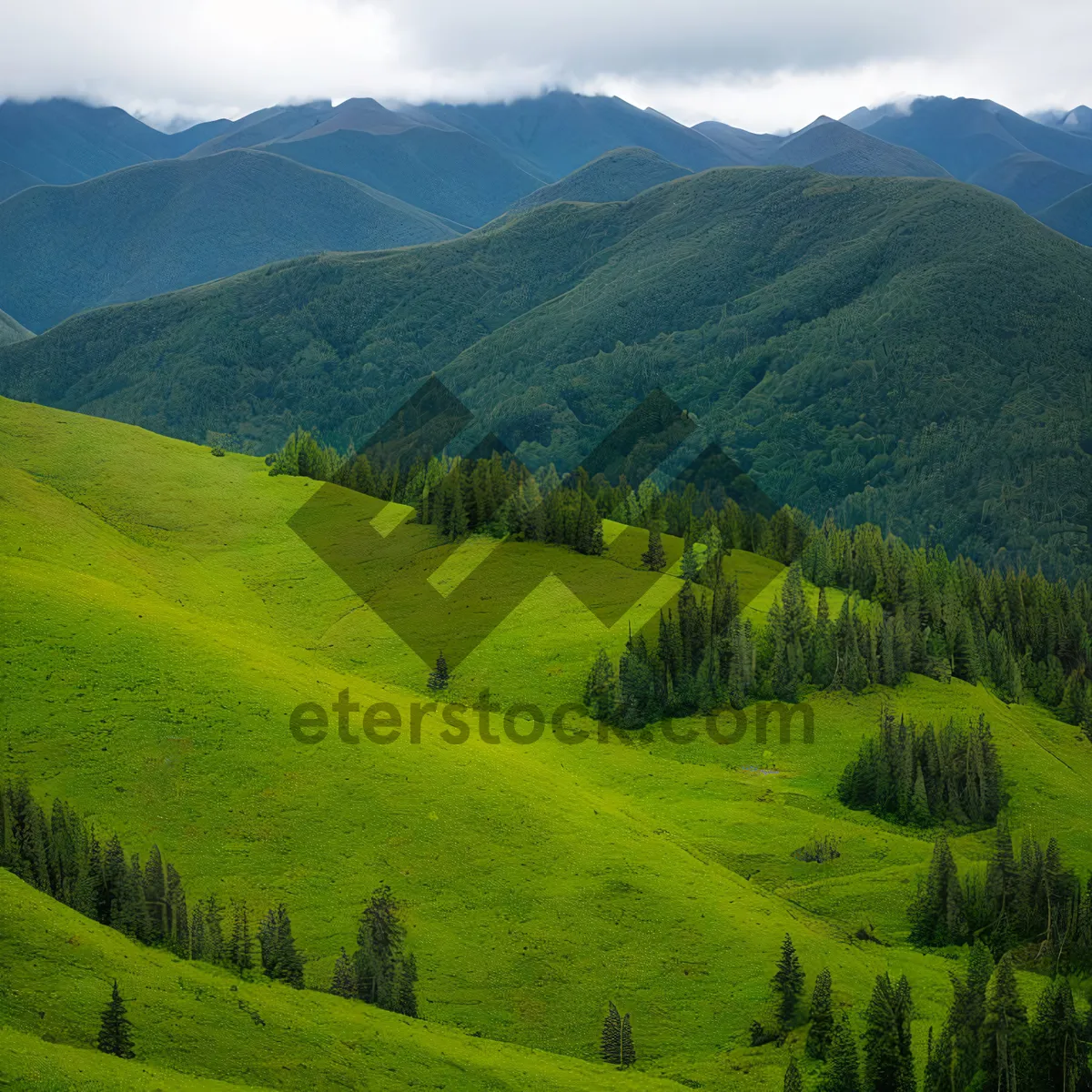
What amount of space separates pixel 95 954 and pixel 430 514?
108145 mm

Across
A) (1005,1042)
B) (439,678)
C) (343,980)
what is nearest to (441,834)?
(343,980)

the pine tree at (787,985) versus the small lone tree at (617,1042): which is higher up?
the pine tree at (787,985)

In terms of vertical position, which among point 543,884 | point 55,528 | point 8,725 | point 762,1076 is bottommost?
point 762,1076

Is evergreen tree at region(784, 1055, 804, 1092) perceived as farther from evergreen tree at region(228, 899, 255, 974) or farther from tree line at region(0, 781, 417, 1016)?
evergreen tree at region(228, 899, 255, 974)

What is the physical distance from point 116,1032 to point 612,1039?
2607 centimetres

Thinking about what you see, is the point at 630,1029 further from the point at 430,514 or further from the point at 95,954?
the point at 430,514

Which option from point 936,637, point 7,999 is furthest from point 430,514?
point 7,999

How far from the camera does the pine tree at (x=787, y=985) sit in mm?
65812

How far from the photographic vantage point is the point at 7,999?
4972cm

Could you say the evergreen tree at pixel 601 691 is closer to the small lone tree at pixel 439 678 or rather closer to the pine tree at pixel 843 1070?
the small lone tree at pixel 439 678

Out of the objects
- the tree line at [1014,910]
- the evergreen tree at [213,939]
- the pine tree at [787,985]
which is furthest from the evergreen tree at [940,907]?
the evergreen tree at [213,939]

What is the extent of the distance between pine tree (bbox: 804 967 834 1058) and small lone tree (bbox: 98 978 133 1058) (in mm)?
36153

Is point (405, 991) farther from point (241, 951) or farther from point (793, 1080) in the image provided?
point (793, 1080)

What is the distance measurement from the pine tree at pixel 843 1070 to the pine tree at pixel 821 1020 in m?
1.94
